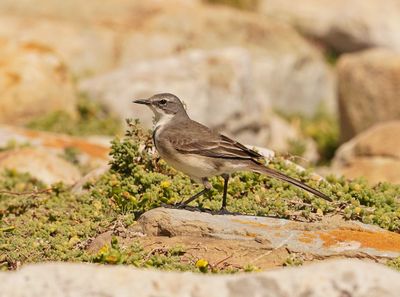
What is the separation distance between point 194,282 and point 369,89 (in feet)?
54.0

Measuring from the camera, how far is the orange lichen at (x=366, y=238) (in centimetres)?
932

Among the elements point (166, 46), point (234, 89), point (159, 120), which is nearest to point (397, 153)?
point (234, 89)

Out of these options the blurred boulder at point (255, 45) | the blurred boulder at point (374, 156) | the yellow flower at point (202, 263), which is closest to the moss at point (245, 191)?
the yellow flower at point (202, 263)

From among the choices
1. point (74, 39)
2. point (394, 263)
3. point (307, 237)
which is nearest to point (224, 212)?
point (307, 237)

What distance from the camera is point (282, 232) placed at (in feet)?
31.1

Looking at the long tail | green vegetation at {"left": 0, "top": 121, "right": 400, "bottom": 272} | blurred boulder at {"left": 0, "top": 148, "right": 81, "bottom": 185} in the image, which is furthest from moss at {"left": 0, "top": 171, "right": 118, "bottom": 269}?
the long tail

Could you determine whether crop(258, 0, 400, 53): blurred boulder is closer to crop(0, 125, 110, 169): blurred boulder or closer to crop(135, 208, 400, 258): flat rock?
crop(0, 125, 110, 169): blurred boulder

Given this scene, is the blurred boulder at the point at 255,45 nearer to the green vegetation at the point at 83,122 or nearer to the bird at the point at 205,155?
the green vegetation at the point at 83,122

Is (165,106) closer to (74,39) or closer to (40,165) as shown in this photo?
(40,165)

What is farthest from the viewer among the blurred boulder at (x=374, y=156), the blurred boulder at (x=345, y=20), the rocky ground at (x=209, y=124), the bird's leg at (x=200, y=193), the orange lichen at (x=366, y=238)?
the blurred boulder at (x=345, y=20)

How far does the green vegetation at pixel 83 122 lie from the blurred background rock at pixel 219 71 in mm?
30

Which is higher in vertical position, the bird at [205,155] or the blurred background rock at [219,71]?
the bird at [205,155]

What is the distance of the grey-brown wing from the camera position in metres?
10.1

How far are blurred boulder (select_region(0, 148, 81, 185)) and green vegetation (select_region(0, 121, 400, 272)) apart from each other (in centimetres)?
144
